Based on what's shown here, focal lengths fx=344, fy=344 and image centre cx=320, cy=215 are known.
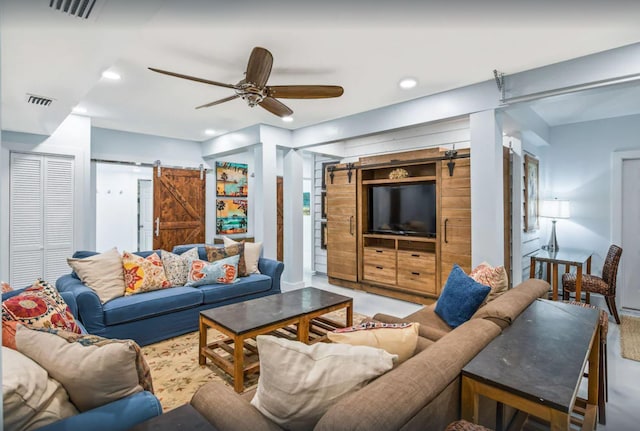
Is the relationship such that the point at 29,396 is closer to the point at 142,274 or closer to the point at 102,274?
the point at 102,274

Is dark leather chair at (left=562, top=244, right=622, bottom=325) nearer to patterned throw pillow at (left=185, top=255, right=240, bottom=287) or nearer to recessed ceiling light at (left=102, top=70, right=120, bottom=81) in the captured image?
patterned throw pillow at (left=185, top=255, right=240, bottom=287)

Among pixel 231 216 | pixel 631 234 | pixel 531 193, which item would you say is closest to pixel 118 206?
pixel 231 216

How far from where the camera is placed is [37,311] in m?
1.79

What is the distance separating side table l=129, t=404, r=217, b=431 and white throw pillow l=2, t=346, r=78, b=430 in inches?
11.3

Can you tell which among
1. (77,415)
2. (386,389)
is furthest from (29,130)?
(386,389)

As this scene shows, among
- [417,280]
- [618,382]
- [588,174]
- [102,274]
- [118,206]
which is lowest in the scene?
[618,382]

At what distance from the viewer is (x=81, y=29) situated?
1924mm

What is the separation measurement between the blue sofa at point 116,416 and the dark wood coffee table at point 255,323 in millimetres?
1166

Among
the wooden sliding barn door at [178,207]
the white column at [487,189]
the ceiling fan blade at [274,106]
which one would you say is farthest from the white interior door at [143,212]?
the white column at [487,189]

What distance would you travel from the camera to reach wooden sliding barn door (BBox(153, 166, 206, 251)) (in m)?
5.84

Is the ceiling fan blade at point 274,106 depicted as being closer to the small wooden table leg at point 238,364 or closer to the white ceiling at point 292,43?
the white ceiling at point 292,43

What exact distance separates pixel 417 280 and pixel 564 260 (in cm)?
171

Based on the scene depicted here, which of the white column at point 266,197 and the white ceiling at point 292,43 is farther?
the white column at point 266,197

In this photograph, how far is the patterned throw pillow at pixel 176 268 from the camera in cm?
379
